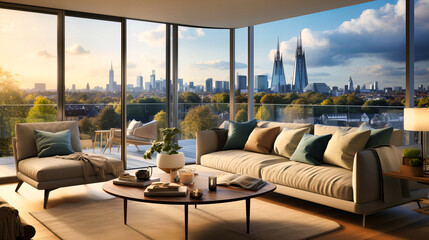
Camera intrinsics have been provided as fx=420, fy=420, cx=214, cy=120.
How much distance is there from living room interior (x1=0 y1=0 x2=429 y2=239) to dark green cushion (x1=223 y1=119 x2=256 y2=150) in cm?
2

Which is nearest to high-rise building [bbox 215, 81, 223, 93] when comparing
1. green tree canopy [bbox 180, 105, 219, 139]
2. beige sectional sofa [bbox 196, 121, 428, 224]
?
green tree canopy [bbox 180, 105, 219, 139]

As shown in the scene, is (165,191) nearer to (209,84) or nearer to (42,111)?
(42,111)

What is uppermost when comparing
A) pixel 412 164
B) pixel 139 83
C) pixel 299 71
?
pixel 299 71

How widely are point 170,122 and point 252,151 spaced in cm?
200

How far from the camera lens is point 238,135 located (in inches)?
223

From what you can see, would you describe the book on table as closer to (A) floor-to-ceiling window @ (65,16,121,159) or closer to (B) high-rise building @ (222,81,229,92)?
(A) floor-to-ceiling window @ (65,16,121,159)

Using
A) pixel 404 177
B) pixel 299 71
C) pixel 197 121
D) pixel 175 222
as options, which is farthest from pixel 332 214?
pixel 299 71

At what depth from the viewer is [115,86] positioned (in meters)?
6.47

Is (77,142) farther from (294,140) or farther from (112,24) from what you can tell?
(294,140)

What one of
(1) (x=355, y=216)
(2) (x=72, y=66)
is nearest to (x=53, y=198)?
(2) (x=72, y=66)

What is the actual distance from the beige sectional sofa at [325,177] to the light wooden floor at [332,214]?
0.53ft

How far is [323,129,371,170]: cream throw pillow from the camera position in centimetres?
416

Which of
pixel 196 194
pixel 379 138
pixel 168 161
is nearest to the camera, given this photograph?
pixel 196 194

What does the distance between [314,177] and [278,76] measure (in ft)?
13.0
